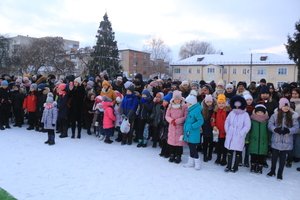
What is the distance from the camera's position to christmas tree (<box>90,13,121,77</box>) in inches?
1778

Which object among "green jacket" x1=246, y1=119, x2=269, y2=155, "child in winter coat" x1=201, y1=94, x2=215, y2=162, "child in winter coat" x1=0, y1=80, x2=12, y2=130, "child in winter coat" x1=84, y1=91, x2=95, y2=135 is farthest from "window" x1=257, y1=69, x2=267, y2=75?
"green jacket" x1=246, y1=119, x2=269, y2=155

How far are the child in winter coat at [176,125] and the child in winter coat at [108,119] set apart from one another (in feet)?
8.42

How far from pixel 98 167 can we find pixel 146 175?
3.92 feet

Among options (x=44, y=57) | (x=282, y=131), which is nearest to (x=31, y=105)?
(x=282, y=131)

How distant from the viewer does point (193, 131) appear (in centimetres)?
798

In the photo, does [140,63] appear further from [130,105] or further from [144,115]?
[144,115]

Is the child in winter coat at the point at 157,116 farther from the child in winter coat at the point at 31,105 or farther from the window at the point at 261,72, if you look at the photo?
the window at the point at 261,72

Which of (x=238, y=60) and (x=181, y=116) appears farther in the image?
(x=238, y=60)

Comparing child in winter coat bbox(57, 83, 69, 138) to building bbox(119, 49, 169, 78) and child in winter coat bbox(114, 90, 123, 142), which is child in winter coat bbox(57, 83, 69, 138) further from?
building bbox(119, 49, 169, 78)

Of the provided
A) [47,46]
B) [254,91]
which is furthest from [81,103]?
[47,46]

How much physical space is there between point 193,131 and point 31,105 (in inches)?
275

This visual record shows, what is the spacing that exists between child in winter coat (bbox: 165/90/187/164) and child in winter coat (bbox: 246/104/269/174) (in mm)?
1673

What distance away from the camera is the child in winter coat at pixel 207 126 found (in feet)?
28.4

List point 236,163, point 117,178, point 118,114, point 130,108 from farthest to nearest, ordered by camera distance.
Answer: point 118,114 → point 130,108 → point 236,163 → point 117,178
